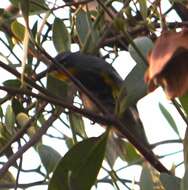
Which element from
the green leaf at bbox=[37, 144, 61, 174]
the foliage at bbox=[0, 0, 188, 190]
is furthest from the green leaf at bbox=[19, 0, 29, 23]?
the green leaf at bbox=[37, 144, 61, 174]

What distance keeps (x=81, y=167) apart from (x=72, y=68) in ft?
1.07

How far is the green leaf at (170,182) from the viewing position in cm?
76

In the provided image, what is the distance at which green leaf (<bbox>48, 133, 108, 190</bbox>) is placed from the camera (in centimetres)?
81

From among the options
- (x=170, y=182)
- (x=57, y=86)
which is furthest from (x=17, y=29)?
(x=170, y=182)

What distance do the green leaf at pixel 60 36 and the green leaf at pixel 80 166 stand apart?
238 millimetres

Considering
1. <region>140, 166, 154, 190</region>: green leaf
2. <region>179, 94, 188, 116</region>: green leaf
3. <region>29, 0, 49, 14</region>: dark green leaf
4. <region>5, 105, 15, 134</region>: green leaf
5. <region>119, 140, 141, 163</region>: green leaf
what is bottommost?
<region>119, 140, 141, 163</region>: green leaf

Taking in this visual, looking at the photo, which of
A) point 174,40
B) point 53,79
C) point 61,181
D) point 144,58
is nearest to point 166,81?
point 174,40

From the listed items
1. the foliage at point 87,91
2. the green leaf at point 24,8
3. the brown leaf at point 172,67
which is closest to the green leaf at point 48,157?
the foliage at point 87,91

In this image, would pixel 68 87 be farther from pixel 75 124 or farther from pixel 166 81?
pixel 166 81

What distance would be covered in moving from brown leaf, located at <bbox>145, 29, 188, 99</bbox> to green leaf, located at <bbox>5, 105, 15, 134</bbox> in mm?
530

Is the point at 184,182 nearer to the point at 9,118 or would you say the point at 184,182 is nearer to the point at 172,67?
the point at 172,67

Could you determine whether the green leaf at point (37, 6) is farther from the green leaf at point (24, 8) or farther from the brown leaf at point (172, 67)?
the brown leaf at point (172, 67)

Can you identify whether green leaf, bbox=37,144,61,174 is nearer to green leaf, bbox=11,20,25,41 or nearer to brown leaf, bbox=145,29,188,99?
green leaf, bbox=11,20,25,41

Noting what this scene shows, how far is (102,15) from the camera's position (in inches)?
42.1
